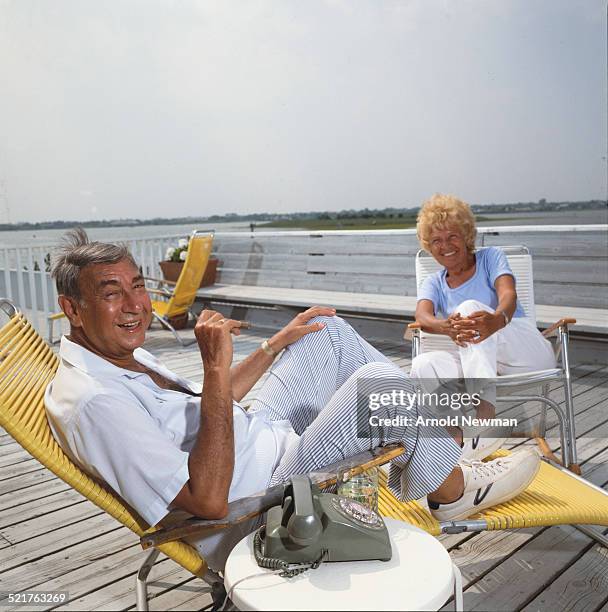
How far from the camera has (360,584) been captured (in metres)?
0.86

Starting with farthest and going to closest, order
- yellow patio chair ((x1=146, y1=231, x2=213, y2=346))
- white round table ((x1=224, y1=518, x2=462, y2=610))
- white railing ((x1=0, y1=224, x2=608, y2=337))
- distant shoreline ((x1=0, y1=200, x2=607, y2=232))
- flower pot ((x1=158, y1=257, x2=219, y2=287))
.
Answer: distant shoreline ((x1=0, y1=200, x2=607, y2=232)) < flower pot ((x1=158, y1=257, x2=219, y2=287)) < white railing ((x1=0, y1=224, x2=608, y2=337)) < yellow patio chair ((x1=146, y1=231, x2=213, y2=346)) < white round table ((x1=224, y1=518, x2=462, y2=610))

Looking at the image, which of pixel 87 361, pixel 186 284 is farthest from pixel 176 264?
pixel 87 361

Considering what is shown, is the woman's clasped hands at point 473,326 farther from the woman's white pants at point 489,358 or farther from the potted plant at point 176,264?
the potted plant at point 176,264

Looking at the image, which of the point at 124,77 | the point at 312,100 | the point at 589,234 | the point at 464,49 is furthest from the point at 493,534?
the point at 124,77

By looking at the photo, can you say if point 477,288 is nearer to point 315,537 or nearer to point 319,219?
point 315,537

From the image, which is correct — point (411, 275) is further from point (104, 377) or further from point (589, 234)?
point (104, 377)

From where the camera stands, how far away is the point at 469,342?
2.38 m

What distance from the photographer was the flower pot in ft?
18.5

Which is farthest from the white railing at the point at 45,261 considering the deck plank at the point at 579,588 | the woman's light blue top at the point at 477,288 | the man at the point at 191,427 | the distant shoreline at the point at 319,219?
the man at the point at 191,427

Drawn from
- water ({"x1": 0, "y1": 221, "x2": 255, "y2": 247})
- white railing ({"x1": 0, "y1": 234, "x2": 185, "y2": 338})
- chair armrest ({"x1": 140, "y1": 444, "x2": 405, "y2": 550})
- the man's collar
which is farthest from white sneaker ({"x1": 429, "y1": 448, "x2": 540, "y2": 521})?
water ({"x1": 0, "y1": 221, "x2": 255, "y2": 247})

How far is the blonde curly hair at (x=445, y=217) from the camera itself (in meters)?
2.57

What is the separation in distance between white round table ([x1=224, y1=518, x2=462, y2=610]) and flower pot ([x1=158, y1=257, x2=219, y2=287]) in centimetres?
483

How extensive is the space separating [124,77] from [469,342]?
20.5 feet

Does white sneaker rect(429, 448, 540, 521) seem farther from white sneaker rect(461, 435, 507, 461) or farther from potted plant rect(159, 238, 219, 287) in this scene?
potted plant rect(159, 238, 219, 287)
